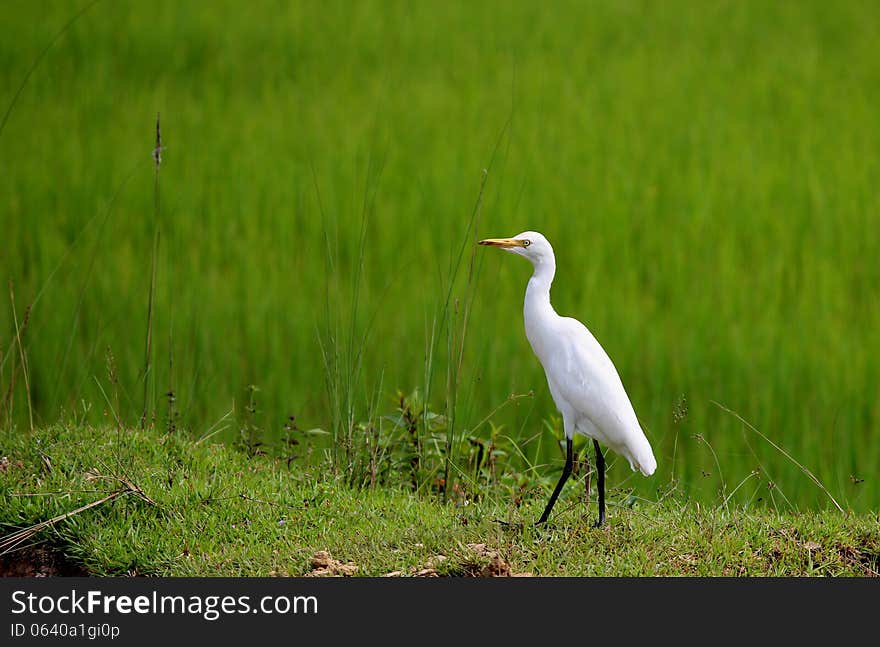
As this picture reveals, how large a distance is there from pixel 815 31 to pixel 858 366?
5199 mm

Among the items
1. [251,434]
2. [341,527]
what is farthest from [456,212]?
[341,527]

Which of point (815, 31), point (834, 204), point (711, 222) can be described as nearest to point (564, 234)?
point (711, 222)

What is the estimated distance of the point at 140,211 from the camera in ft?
20.4

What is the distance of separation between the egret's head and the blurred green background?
71 centimetres

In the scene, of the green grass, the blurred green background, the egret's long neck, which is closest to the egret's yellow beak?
the egret's long neck

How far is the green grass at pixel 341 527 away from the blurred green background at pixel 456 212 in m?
0.46

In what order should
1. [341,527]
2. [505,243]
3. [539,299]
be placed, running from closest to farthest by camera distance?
[505,243]
[539,299]
[341,527]

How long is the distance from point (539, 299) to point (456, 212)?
2656mm

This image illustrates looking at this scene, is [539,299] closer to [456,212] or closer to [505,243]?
[505,243]

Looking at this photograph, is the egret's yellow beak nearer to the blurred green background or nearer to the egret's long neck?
the egret's long neck

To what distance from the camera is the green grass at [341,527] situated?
3.19m

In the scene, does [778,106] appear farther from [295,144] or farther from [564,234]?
[295,144]

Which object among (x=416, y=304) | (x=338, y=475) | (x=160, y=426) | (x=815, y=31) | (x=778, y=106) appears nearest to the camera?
(x=338, y=475)

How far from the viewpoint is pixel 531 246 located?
3.26m
